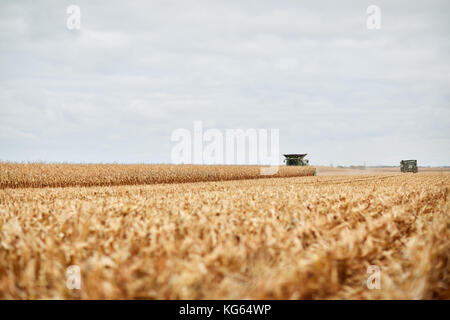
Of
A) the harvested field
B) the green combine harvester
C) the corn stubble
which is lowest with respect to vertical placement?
the corn stubble

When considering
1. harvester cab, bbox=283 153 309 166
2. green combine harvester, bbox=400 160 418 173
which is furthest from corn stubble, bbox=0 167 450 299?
green combine harvester, bbox=400 160 418 173

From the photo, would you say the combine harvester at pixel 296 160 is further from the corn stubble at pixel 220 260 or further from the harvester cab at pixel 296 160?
the corn stubble at pixel 220 260

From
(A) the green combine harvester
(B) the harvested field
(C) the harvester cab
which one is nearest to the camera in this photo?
(B) the harvested field

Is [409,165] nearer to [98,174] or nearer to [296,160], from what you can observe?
[296,160]

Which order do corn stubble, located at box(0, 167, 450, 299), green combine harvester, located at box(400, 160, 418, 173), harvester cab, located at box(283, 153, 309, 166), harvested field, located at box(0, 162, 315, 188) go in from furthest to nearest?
green combine harvester, located at box(400, 160, 418, 173)
harvester cab, located at box(283, 153, 309, 166)
harvested field, located at box(0, 162, 315, 188)
corn stubble, located at box(0, 167, 450, 299)

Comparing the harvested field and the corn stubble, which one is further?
the harvested field

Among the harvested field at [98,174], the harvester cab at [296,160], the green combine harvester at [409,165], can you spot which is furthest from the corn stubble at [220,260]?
the green combine harvester at [409,165]

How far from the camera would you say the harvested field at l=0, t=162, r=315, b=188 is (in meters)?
19.8

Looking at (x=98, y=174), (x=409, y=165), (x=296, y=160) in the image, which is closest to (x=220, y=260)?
→ (x=98, y=174)

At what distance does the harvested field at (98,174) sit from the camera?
778 inches

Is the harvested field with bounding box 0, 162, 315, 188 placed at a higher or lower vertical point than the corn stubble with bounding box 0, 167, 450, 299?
higher

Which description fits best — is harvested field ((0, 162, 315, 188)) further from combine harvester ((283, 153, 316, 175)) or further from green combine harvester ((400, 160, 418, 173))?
green combine harvester ((400, 160, 418, 173))

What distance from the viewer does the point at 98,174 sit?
2219cm

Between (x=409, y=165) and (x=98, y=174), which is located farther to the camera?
(x=409, y=165)
